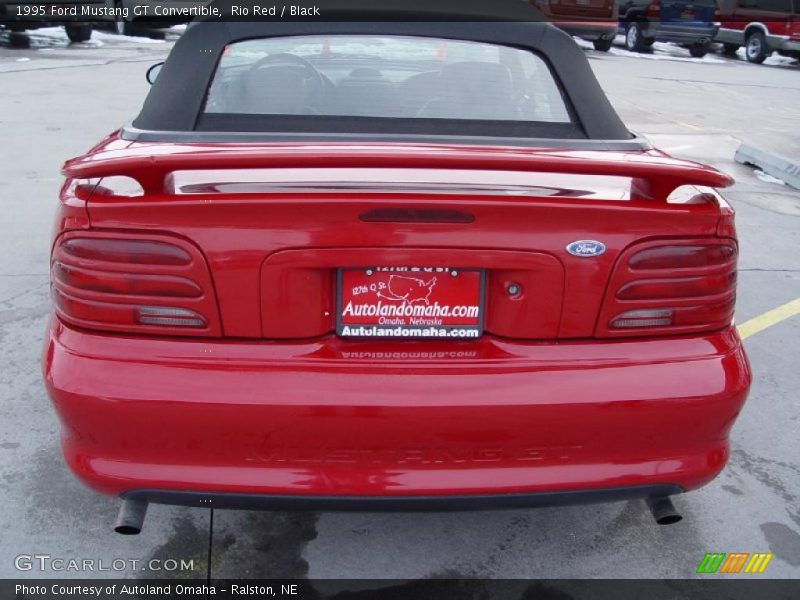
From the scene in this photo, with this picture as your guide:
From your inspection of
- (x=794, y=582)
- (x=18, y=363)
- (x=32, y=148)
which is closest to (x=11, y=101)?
(x=32, y=148)

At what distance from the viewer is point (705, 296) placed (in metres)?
2.14

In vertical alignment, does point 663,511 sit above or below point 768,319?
above

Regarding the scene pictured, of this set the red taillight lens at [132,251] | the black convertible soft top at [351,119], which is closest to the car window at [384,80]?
the black convertible soft top at [351,119]

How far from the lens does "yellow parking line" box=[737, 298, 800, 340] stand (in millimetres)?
4379

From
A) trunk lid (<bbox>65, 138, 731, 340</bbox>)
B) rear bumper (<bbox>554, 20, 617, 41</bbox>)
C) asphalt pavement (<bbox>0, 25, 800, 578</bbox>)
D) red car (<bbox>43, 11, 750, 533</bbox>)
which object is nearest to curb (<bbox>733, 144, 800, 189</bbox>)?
asphalt pavement (<bbox>0, 25, 800, 578</bbox>)

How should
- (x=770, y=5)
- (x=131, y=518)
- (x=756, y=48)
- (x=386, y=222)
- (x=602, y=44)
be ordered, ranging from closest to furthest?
1. (x=386, y=222)
2. (x=131, y=518)
3. (x=602, y=44)
4. (x=770, y=5)
5. (x=756, y=48)

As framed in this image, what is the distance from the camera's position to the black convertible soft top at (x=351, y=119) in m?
2.62

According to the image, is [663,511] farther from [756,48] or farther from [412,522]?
Answer: [756,48]

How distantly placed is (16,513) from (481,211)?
73.7 inches

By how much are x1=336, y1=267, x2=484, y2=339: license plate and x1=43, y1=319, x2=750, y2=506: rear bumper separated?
41mm

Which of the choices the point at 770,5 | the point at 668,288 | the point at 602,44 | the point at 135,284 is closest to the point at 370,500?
the point at 135,284

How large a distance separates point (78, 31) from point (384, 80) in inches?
682

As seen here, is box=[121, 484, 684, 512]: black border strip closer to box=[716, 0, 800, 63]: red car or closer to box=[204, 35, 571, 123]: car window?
box=[204, 35, 571, 123]: car window

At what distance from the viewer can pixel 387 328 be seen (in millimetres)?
2018
